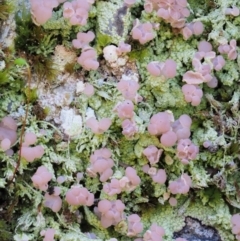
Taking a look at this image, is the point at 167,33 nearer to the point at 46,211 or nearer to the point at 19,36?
the point at 19,36

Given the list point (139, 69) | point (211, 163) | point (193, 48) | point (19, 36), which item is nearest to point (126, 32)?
point (139, 69)

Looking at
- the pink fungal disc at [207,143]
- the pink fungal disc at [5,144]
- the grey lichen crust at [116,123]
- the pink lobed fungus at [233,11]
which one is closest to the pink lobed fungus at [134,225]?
the grey lichen crust at [116,123]

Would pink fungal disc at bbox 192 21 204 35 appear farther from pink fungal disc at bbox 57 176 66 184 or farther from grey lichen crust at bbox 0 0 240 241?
pink fungal disc at bbox 57 176 66 184

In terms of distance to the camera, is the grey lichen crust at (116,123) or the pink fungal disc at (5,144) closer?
the pink fungal disc at (5,144)

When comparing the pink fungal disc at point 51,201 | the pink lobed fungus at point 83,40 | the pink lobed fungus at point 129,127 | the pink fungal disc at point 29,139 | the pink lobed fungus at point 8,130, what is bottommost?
the pink fungal disc at point 51,201

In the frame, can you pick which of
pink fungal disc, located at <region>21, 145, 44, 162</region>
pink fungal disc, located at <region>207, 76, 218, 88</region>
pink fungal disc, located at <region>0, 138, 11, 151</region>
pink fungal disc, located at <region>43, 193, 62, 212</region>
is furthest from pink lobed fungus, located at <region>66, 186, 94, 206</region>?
pink fungal disc, located at <region>207, 76, 218, 88</region>

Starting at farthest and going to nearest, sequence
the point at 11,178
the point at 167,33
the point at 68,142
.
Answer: the point at 167,33 → the point at 68,142 → the point at 11,178

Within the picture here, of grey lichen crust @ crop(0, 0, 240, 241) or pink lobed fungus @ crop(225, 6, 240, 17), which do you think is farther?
pink lobed fungus @ crop(225, 6, 240, 17)

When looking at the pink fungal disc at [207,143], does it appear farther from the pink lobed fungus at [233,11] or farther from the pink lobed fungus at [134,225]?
the pink lobed fungus at [233,11]
